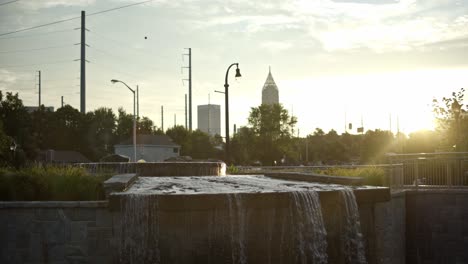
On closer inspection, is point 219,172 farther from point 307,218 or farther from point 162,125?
point 162,125

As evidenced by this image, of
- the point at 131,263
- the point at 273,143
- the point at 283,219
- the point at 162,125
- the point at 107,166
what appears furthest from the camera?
the point at 162,125

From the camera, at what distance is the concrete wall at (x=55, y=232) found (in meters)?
14.1

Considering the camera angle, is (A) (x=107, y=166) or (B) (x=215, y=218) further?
(A) (x=107, y=166)

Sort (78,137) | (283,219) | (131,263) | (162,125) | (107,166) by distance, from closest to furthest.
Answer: (131,263) < (283,219) < (107,166) < (78,137) < (162,125)

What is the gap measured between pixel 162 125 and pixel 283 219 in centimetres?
11286

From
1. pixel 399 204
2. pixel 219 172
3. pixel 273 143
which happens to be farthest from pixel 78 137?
pixel 399 204

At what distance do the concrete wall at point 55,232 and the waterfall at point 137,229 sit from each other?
1.24 ft

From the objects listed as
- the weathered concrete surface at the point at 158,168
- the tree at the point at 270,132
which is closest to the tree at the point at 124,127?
the tree at the point at 270,132

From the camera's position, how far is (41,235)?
14289mm

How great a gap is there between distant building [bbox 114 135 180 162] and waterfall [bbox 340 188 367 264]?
7036 centimetres

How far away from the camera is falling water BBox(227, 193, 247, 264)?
14.5m

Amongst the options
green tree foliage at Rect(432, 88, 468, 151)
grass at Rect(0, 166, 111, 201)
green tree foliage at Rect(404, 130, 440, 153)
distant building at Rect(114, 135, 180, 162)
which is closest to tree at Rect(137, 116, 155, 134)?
distant building at Rect(114, 135, 180, 162)

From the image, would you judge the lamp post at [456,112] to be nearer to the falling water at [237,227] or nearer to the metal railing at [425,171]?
the metal railing at [425,171]

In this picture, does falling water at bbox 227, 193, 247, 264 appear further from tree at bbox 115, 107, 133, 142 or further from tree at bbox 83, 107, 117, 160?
tree at bbox 115, 107, 133, 142
